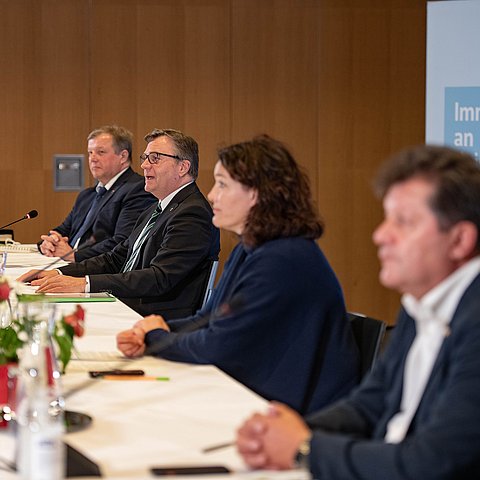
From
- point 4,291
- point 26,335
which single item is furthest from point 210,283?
point 26,335

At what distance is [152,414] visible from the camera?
208 cm

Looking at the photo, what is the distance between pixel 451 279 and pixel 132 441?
0.72m

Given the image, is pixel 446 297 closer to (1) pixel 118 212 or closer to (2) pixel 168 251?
(2) pixel 168 251

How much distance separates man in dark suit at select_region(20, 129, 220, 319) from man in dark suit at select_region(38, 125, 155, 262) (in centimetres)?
87

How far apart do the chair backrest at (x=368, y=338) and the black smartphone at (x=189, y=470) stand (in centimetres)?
107

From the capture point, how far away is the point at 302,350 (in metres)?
2.65

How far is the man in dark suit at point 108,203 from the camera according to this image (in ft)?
19.1

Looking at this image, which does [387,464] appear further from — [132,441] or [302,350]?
[302,350]

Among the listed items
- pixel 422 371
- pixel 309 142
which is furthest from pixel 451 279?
pixel 309 142

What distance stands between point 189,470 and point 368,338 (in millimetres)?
1150

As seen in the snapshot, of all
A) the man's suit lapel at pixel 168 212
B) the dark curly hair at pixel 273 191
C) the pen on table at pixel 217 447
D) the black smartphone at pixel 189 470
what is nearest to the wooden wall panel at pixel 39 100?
the man's suit lapel at pixel 168 212

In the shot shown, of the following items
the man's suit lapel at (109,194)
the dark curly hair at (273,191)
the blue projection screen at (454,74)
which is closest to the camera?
the dark curly hair at (273,191)

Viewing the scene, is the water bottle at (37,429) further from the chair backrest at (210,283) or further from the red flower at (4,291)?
the chair backrest at (210,283)

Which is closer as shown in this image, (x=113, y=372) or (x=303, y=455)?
(x=303, y=455)
